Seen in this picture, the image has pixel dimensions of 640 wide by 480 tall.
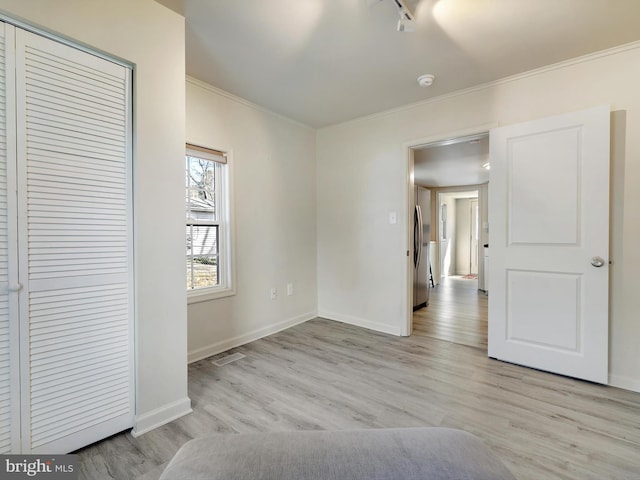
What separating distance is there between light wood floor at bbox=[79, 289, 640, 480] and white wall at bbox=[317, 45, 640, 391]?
1.89ft

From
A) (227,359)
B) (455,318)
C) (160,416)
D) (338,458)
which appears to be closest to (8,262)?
(160,416)

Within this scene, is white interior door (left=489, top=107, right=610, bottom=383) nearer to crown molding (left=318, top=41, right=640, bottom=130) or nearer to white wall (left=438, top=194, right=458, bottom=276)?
crown molding (left=318, top=41, right=640, bottom=130)

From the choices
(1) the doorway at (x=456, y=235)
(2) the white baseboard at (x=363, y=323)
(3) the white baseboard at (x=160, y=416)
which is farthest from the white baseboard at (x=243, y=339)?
(1) the doorway at (x=456, y=235)

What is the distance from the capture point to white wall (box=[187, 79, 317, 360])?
2.73 metres

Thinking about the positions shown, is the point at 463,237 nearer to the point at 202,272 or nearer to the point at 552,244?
the point at 552,244

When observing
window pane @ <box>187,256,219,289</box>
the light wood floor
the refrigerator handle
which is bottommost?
the light wood floor

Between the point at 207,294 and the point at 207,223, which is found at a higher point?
the point at 207,223

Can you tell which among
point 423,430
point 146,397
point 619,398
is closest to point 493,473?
point 423,430

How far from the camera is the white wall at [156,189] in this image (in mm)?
1630

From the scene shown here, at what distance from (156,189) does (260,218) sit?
153 cm

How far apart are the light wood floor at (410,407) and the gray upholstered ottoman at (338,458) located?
1.03 meters

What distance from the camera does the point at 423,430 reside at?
2.69 ft

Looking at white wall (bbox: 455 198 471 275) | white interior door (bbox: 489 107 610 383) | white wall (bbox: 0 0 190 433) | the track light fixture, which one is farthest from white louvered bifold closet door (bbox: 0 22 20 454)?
white wall (bbox: 455 198 471 275)

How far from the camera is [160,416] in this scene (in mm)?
1759
